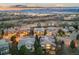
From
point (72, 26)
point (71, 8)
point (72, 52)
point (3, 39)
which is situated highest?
point (71, 8)

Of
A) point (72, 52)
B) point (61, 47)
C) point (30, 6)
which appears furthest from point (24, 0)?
point (72, 52)

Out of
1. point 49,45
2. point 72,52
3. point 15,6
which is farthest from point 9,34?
point 72,52

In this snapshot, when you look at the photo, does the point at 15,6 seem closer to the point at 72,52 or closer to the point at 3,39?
the point at 3,39

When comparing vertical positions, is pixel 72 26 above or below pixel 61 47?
above

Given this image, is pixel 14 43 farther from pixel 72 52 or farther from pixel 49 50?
pixel 72 52

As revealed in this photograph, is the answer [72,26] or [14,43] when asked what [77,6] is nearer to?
[72,26]

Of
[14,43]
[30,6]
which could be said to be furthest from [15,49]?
[30,6]

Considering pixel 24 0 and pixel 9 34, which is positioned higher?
pixel 24 0
